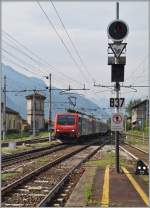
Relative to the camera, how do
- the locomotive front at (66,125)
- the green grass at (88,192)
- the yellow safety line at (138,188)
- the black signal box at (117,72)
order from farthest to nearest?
the locomotive front at (66,125)
the black signal box at (117,72)
the green grass at (88,192)
the yellow safety line at (138,188)

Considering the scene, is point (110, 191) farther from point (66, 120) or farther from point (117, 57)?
point (66, 120)

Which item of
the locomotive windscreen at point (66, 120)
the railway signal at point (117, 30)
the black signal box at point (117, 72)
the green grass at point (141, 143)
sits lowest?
the green grass at point (141, 143)

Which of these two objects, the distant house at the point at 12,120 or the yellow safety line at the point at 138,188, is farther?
the distant house at the point at 12,120

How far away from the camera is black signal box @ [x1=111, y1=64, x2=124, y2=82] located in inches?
680

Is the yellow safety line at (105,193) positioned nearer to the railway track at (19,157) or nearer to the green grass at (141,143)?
the railway track at (19,157)

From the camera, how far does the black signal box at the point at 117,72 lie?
680 inches

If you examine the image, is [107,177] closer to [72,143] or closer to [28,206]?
[28,206]

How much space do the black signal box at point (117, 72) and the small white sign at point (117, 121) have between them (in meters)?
1.40

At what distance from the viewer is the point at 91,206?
460 inches

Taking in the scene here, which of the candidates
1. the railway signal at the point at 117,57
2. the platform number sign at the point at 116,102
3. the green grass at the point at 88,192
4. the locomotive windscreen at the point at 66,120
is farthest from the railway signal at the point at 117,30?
the locomotive windscreen at the point at 66,120

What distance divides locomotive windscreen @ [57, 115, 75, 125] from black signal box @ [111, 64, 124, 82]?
101 ft

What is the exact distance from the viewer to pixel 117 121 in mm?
18109

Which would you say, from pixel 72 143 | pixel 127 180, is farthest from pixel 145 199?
pixel 72 143

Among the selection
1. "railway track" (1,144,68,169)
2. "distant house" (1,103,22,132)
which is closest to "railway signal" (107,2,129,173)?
"railway track" (1,144,68,169)
